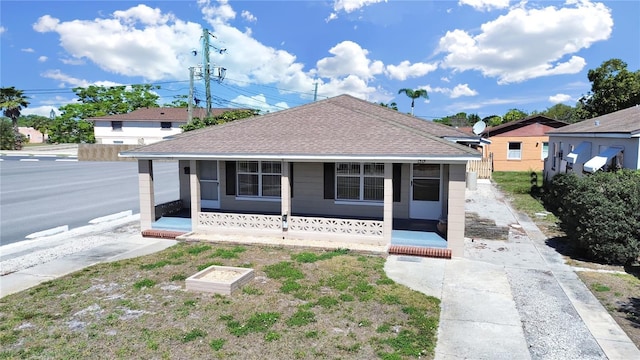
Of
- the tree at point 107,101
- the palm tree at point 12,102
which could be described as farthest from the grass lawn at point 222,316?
the palm tree at point 12,102

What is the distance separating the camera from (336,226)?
11.9 meters

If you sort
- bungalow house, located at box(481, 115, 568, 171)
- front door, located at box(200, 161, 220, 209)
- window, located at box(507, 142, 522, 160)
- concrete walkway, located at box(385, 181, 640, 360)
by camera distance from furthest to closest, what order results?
1. window, located at box(507, 142, 522, 160)
2. bungalow house, located at box(481, 115, 568, 171)
3. front door, located at box(200, 161, 220, 209)
4. concrete walkway, located at box(385, 181, 640, 360)

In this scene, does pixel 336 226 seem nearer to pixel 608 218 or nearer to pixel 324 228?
pixel 324 228

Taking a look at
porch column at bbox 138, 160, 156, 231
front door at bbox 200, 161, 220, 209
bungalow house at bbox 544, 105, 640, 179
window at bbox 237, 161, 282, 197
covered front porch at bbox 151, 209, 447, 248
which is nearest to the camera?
covered front porch at bbox 151, 209, 447, 248

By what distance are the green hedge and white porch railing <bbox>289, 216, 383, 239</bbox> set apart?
5.23 meters

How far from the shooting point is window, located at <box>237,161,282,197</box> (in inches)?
565

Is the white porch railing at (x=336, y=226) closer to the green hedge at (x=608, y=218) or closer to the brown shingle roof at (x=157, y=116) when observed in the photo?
the green hedge at (x=608, y=218)

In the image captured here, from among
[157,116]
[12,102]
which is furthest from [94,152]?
[12,102]

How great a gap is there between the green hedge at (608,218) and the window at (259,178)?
361 inches

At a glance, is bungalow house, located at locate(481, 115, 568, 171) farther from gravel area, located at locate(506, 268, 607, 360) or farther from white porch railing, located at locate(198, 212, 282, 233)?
gravel area, located at locate(506, 268, 607, 360)

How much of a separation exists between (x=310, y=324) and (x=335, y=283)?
2.00 metres

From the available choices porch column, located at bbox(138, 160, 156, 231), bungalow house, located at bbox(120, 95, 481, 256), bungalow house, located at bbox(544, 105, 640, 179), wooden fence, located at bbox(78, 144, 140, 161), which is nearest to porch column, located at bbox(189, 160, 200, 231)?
bungalow house, located at bbox(120, 95, 481, 256)

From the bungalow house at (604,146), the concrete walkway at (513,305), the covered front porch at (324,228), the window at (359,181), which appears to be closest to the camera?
the concrete walkway at (513,305)

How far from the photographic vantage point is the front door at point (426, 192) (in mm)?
13094
